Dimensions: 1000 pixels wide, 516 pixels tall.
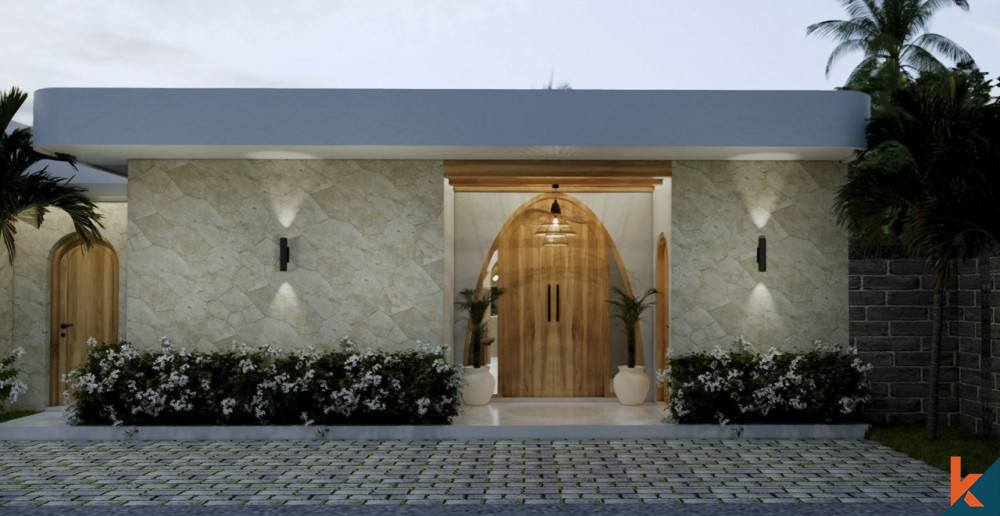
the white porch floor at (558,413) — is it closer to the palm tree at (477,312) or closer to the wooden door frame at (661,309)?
the wooden door frame at (661,309)

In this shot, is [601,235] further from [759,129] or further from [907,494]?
[907,494]

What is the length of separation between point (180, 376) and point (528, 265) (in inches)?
195

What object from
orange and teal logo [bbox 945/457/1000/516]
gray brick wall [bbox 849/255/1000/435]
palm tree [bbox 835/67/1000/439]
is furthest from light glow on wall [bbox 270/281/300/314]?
orange and teal logo [bbox 945/457/1000/516]

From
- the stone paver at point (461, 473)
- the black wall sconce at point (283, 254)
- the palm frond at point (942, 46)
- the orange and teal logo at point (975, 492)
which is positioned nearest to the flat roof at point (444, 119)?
the black wall sconce at point (283, 254)

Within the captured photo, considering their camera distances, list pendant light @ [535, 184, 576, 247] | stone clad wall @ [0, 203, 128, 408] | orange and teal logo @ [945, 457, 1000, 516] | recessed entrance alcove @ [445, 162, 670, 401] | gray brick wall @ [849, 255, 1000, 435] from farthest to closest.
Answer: recessed entrance alcove @ [445, 162, 670, 401]
pendant light @ [535, 184, 576, 247]
stone clad wall @ [0, 203, 128, 408]
gray brick wall @ [849, 255, 1000, 435]
orange and teal logo @ [945, 457, 1000, 516]

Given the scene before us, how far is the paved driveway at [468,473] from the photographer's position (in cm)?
627

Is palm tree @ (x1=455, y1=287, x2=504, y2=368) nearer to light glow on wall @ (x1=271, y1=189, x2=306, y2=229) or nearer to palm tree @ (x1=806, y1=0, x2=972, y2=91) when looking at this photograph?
light glow on wall @ (x1=271, y1=189, x2=306, y2=229)

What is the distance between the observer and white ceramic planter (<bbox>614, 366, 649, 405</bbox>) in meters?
11.1

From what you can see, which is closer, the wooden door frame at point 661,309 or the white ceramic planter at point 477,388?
the white ceramic planter at point 477,388

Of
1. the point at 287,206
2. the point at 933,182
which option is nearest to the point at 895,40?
the point at 933,182

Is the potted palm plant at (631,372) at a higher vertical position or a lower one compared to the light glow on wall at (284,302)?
lower

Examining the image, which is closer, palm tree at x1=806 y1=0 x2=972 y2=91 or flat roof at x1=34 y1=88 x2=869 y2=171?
flat roof at x1=34 y1=88 x2=869 y2=171

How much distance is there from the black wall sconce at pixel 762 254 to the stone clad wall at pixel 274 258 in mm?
3509

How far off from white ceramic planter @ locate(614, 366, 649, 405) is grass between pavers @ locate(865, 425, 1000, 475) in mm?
2828
